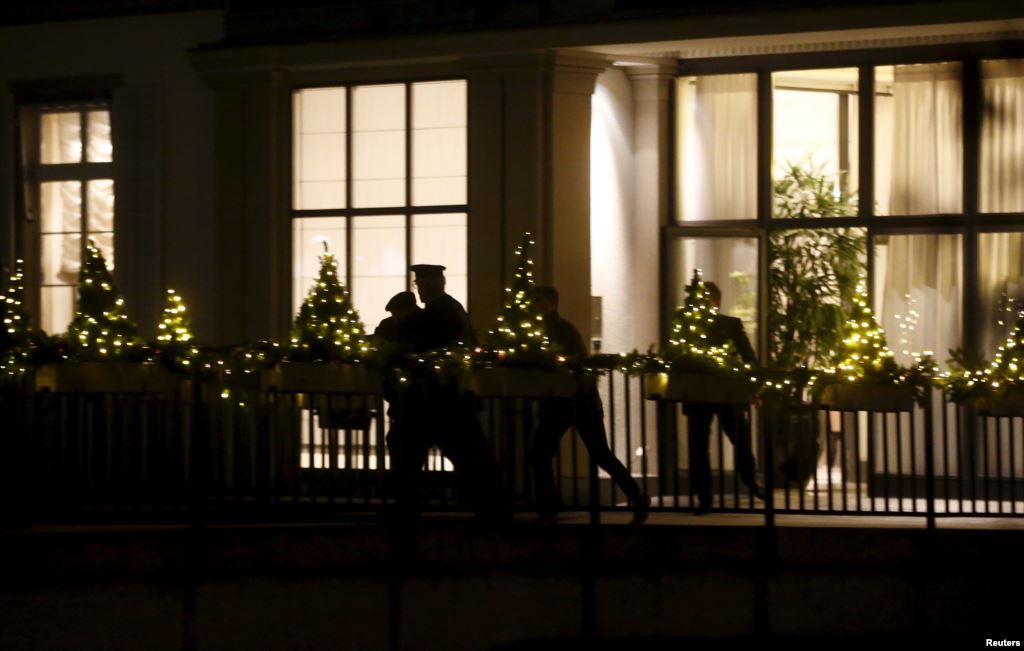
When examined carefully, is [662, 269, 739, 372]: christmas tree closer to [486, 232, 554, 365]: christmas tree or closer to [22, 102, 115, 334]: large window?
[486, 232, 554, 365]: christmas tree

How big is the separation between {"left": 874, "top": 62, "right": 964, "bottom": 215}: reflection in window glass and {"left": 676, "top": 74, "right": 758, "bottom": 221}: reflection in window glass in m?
1.04

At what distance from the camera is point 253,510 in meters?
9.92

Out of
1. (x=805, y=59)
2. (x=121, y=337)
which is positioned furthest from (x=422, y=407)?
(x=805, y=59)

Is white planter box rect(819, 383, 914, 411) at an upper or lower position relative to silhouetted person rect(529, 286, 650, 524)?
upper

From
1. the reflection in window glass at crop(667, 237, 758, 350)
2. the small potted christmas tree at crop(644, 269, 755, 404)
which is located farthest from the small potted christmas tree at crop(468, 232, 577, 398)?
the reflection in window glass at crop(667, 237, 758, 350)

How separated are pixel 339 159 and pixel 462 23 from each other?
160cm

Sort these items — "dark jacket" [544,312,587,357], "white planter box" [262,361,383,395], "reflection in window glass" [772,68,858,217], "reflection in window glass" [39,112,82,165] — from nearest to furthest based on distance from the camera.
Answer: "white planter box" [262,361,383,395] < "dark jacket" [544,312,587,357] < "reflection in window glass" [772,68,858,217] < "reflection in window glass" [39,112,82,165]

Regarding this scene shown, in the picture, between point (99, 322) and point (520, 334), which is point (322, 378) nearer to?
point (520, 334)

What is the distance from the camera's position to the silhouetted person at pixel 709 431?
10078 millimetres

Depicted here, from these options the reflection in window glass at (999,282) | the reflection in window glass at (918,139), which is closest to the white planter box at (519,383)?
the reflection in window glass at (918,139)

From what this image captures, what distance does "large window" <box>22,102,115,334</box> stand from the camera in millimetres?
13914

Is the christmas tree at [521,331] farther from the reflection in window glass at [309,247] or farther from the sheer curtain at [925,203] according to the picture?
the sheer curtain at [925,203]

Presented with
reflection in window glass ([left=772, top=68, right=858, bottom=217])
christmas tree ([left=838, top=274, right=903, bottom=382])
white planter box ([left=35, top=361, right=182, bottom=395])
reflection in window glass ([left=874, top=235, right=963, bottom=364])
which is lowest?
white planter box ([left=35, top=361, right=182, bottom=395])

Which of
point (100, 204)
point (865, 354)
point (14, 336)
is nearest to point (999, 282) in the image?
point (865, 354)
